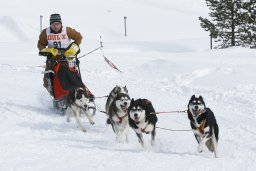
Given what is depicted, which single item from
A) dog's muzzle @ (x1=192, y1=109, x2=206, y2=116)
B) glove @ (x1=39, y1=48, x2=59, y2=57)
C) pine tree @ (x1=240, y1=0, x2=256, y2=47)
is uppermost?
pine tree @ (x1=240, y1=0, x2=256, y2=47)

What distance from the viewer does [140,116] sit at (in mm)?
6883

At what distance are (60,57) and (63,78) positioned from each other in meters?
0.49

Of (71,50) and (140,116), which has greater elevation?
(71,50)

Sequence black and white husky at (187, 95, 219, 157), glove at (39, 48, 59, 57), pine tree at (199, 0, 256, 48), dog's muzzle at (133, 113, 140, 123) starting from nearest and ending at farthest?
black and white husky at (187, 95, 219, 157) < dog's muzzle at (133, 113, 140, 123) < glove at (39, 48, 59, 57) < pine tree at (199, 0, 256, 48)

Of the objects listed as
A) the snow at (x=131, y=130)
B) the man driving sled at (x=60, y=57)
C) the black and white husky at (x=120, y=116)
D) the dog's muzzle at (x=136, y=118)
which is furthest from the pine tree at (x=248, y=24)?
the dog's muzzle at (x=136, y=118)

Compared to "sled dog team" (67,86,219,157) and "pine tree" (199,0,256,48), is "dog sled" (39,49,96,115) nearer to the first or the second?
"sled dog team" (67,86,219,157)

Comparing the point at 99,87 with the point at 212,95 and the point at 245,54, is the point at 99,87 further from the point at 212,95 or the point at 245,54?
the point at 245,54

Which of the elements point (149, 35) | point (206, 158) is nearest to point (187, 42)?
point (149, 35)

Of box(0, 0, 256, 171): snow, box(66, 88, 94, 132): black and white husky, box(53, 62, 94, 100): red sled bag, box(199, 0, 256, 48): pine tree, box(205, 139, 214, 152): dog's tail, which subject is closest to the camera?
box(0, 0, 256, 171): snow

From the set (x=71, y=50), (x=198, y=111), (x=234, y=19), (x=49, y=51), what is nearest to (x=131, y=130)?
(x=71, y=50)

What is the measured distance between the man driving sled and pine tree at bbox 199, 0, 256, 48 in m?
18.9

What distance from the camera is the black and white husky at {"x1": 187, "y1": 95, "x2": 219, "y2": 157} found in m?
6.48

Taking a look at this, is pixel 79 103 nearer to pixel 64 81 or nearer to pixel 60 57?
pixel 64 81

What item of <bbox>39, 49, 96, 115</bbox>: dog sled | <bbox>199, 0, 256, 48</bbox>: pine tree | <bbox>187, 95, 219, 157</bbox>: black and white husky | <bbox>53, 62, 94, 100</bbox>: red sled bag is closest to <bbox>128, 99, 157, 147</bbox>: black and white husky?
<bbox>187, 95, 219, 157</bbox>: black and white husky
